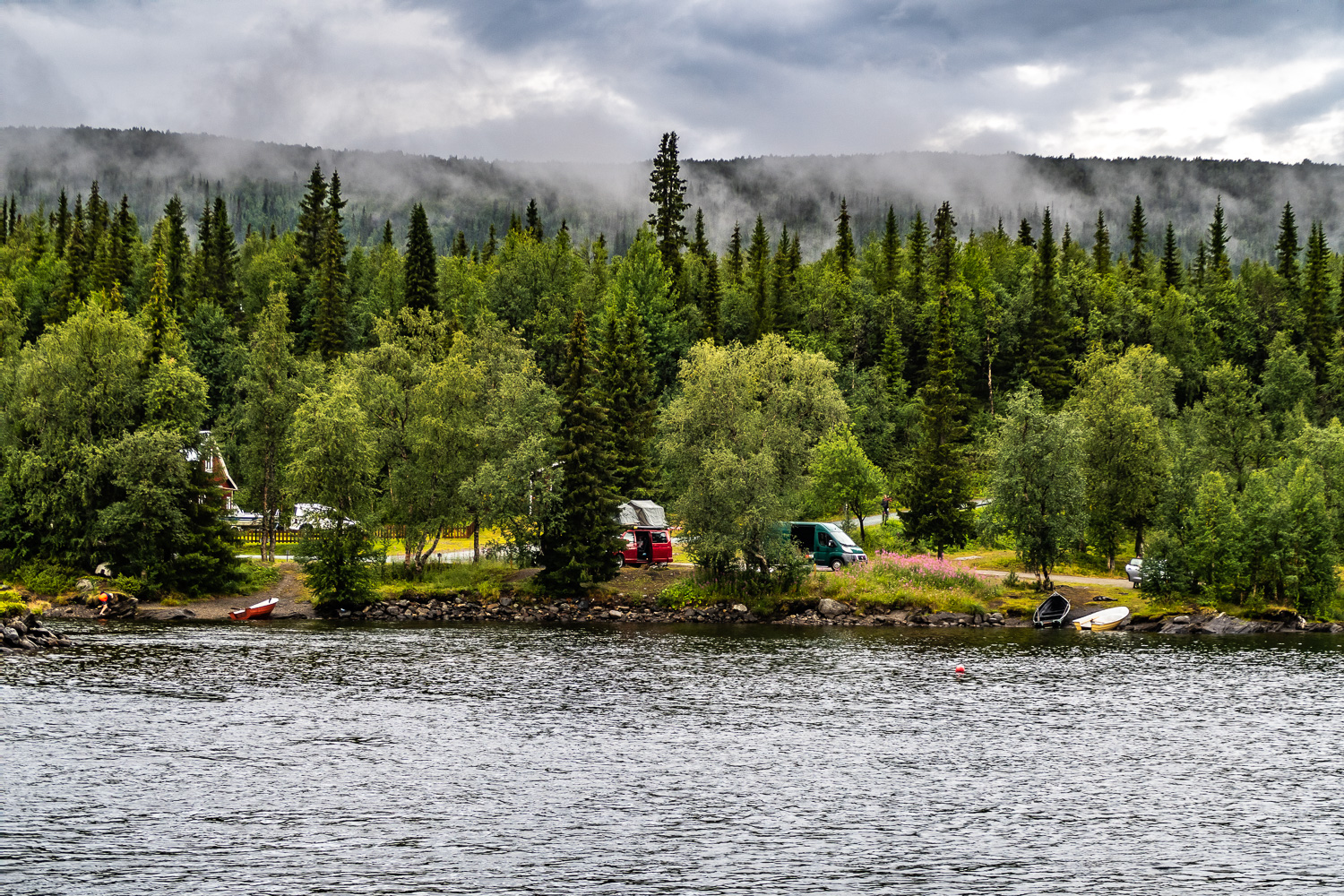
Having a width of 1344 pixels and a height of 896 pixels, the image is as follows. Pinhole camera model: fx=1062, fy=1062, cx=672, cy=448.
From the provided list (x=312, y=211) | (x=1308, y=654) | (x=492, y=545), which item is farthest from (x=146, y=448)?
(x=312, y=211)

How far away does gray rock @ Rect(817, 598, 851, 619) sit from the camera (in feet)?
198

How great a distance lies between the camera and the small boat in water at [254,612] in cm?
5881

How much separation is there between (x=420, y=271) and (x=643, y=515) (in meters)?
59.3

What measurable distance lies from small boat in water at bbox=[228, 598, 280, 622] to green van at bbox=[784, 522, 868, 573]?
31.1 meters

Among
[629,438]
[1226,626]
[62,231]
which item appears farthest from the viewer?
[62,231]

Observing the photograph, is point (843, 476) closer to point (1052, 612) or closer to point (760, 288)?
point (1052, 612)

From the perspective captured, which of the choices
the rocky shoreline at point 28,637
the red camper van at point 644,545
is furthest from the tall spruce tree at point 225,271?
the rocky shoreline at point 28,637

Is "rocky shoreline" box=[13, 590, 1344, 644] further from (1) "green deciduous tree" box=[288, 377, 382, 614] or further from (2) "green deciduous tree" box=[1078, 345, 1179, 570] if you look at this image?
(2) "green deciduous tree" box=[1078, 345, 1179, 570]

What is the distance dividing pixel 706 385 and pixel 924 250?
100980 mm

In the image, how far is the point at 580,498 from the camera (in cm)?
6241

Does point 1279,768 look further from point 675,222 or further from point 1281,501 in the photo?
point 675,222

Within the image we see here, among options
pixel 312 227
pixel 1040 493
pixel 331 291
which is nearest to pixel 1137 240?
pixel 1040 493

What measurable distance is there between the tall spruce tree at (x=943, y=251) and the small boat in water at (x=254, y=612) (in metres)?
101

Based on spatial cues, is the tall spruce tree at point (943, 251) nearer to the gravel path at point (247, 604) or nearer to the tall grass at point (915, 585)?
A: the tall grass at point (915, 585)
